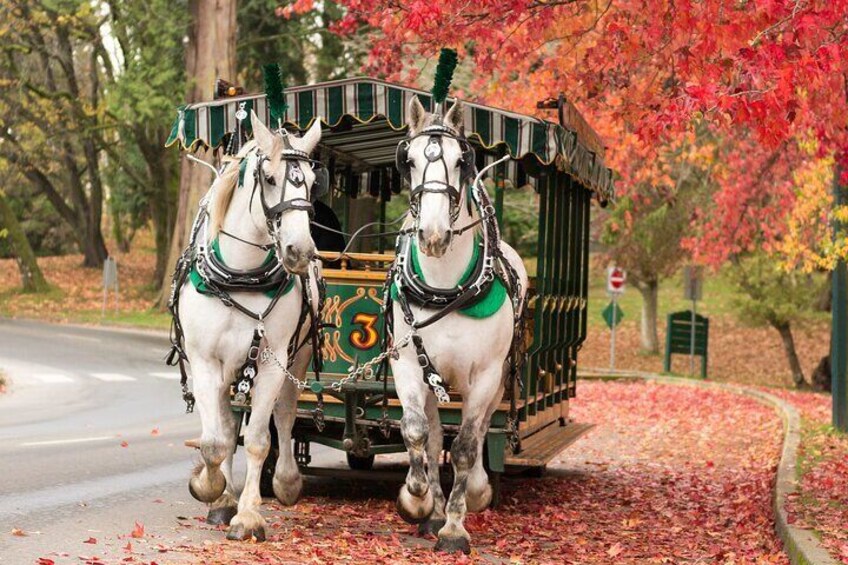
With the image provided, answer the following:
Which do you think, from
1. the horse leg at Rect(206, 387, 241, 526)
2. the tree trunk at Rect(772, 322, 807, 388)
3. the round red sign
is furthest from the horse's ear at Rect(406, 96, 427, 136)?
the tree trunk at Rect(772, 322, 807, 388)

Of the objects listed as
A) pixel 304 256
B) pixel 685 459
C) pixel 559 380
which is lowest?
pixel 685 459

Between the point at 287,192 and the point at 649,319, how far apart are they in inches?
1313

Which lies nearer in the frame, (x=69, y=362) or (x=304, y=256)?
(x=304, y=256)

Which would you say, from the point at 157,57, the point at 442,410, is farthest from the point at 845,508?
the point at 157,57

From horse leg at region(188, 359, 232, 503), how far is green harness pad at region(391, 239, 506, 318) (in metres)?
1.28

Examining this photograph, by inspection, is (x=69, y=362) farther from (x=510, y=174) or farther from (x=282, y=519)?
(x=282, y=519)

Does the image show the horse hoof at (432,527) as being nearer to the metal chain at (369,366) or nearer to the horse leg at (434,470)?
the horse leg at (434,470)

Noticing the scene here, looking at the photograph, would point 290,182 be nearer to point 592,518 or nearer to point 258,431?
point 258,431

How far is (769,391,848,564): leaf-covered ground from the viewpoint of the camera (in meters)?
9.16

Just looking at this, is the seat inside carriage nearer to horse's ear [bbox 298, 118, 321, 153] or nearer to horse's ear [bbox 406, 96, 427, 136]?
horse's ear [bbox 298, 118, 321, 153]

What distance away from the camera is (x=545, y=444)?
38.2ft

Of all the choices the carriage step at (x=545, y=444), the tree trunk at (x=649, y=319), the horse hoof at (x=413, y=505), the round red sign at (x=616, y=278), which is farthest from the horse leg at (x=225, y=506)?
the tree trunk at (x=649, y=319)

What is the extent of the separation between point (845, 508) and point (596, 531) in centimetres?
185

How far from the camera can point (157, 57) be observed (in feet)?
124
